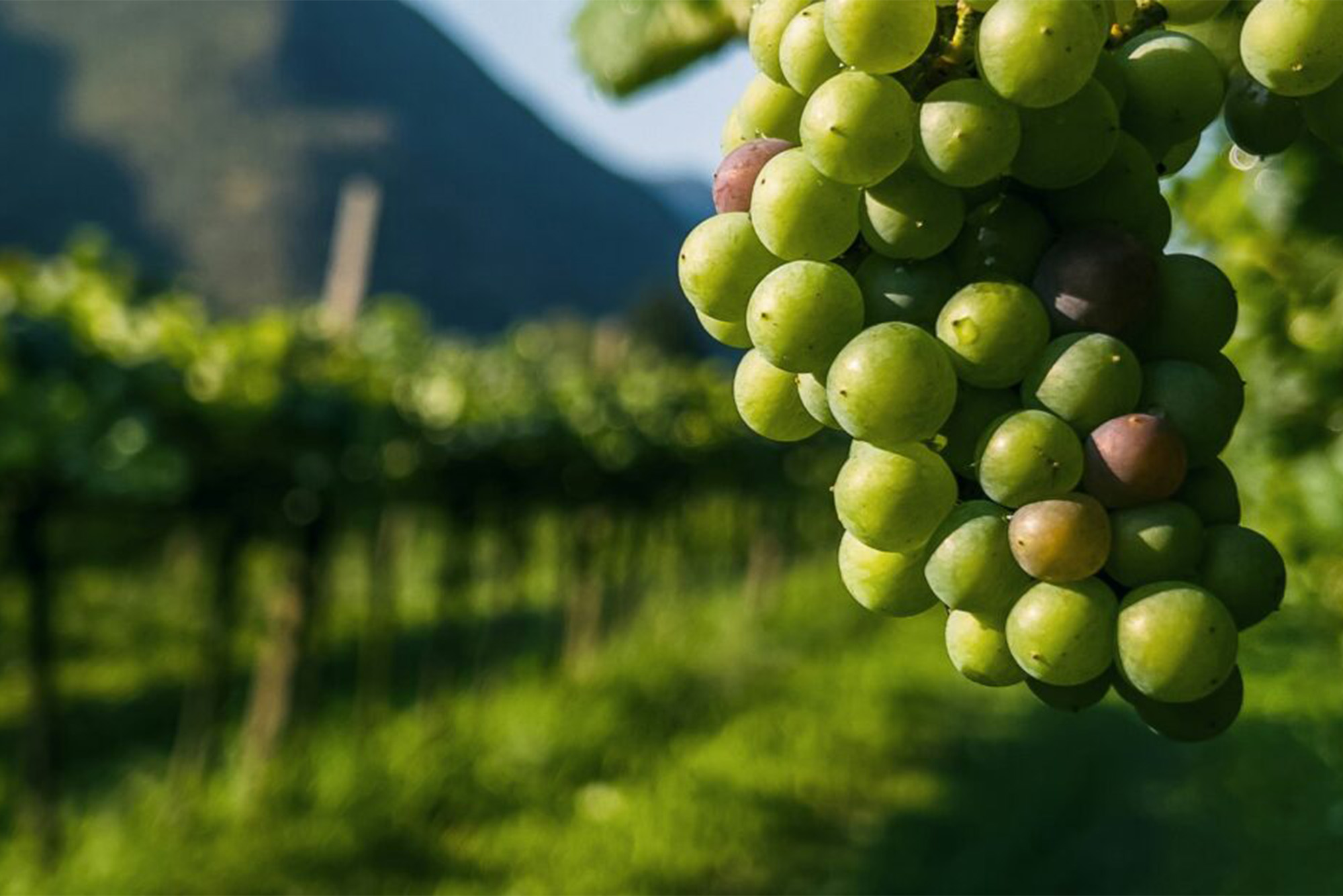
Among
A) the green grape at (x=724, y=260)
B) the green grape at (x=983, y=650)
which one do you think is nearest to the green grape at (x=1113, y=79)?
the green grape at (x=724, y=260)

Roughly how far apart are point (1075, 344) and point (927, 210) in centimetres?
12

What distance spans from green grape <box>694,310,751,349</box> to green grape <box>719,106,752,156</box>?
0.39 feet

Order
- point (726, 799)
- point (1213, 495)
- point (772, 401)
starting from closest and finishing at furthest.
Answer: point (1213, 495), point (772, 401), point (726, 799)

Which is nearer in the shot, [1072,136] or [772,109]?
[1072,136]

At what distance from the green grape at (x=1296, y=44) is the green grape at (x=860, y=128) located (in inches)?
8.7

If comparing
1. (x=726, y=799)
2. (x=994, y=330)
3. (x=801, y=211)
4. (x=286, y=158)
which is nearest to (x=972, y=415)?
(x=994, y=330)

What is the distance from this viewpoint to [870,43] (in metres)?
0.72

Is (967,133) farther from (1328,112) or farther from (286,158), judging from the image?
(286,158)

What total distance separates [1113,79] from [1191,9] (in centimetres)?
8

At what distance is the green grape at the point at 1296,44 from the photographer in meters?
0.75

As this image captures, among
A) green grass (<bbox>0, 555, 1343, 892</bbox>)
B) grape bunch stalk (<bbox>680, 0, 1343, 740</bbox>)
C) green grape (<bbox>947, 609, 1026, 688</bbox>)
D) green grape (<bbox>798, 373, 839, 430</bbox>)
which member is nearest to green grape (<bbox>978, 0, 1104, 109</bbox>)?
Result: grape bunch stalk (<bbox>680, 0, 1343, 740</bbox>)

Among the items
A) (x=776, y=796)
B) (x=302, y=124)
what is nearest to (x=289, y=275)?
(x=302, y=124)

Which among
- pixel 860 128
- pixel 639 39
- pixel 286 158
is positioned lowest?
pixel 860 128

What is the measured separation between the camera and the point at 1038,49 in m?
0.70
